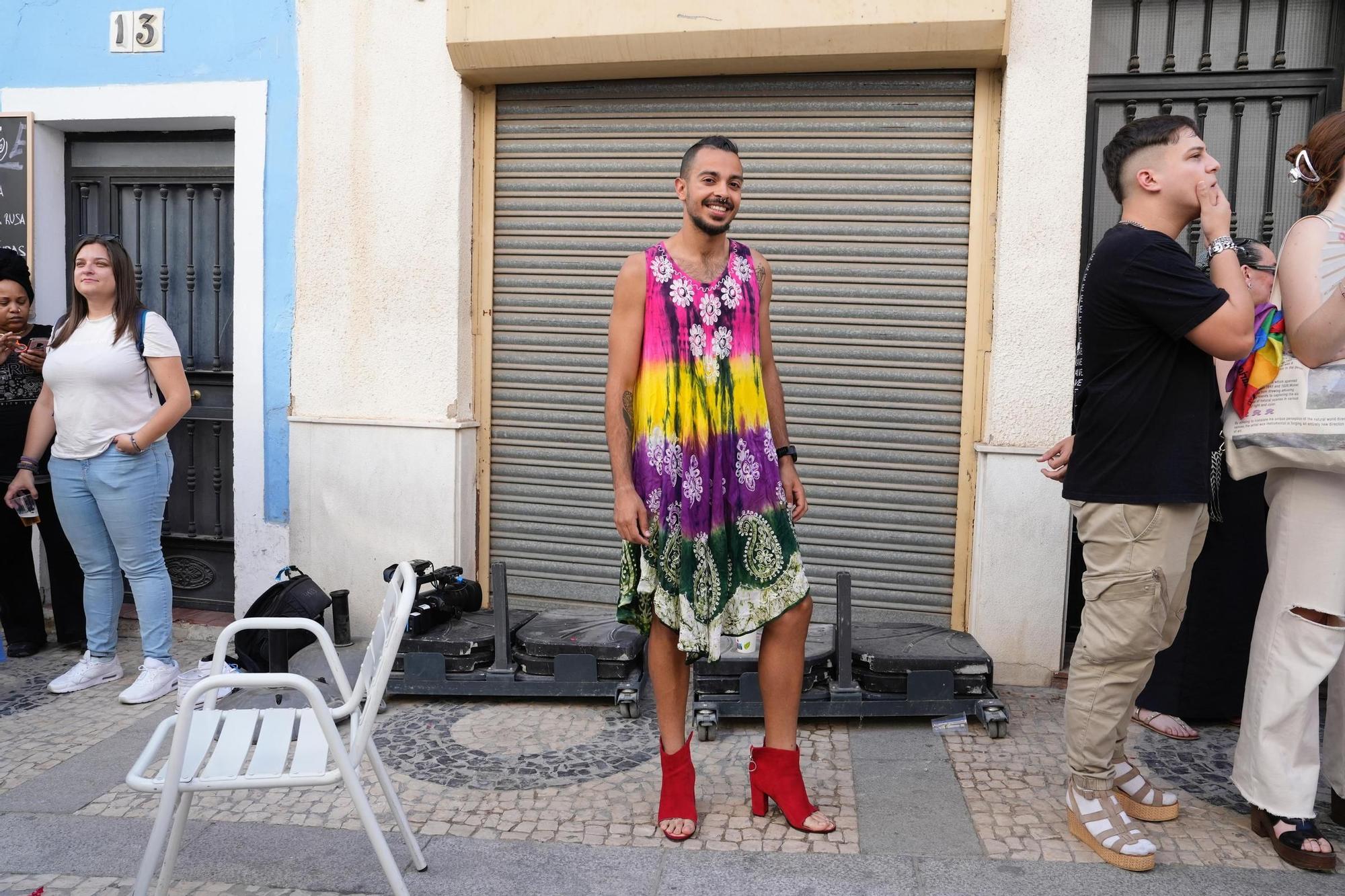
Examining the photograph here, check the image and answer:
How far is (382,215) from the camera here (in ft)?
17.2

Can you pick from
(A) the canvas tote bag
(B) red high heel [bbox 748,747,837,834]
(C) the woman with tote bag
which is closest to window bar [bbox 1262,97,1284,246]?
(C) the woman with tote bag

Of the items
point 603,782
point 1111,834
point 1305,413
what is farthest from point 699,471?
point 1305,413

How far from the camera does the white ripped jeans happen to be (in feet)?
9.64

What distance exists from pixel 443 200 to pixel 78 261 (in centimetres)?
166

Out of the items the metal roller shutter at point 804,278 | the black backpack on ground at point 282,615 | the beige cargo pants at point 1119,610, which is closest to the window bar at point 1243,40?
the metal roller shutter at point 804,278

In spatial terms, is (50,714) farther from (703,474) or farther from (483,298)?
(703,474)

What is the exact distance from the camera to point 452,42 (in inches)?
195

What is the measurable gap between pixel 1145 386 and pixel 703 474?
4.26 ft

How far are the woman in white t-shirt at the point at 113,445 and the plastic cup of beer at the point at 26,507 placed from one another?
0.64 ft

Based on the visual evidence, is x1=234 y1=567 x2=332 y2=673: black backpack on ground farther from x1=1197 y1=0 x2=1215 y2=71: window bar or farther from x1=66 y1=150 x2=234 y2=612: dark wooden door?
x1=1197 y1=0 x2=1215 y2=71: window bar

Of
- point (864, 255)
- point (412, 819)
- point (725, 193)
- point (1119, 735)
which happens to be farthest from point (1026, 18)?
point (412, 819)

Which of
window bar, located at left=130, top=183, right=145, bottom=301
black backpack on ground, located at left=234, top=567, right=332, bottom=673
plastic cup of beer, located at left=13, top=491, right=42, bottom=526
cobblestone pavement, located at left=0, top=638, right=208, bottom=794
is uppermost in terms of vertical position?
window bar, located at left=130, top=183, right=145, bottom=301

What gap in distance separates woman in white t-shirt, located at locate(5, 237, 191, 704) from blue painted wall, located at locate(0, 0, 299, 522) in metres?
0.77

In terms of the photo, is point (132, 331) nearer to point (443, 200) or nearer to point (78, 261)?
point (78, 261)
